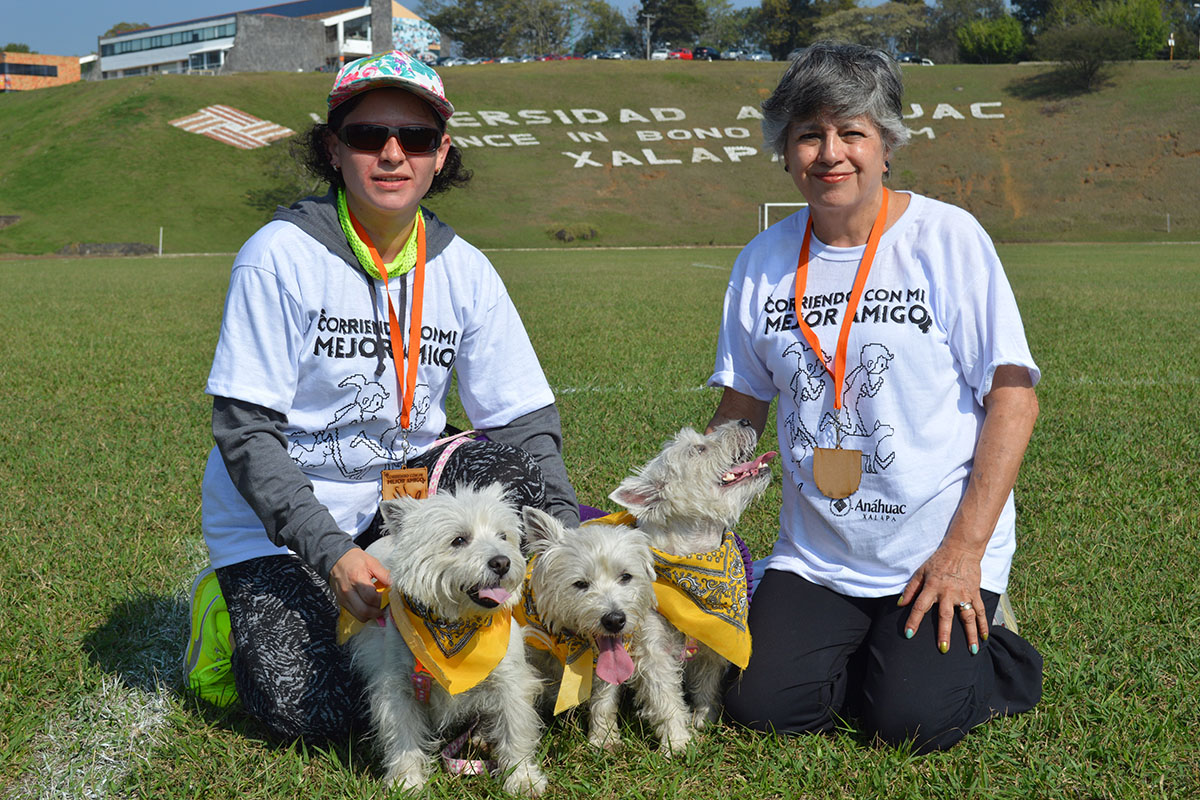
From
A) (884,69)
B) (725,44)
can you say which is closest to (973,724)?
(884,69)

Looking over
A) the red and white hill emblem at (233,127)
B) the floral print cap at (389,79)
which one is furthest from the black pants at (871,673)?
the red and white hill emblem at (233,127)

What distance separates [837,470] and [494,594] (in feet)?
4.57

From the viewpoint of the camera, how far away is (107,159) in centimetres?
5409

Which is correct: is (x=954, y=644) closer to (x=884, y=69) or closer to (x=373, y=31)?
(x=884, y=69)

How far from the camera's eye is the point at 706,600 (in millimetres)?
3375

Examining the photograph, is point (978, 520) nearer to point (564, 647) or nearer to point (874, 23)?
point (564, 647)

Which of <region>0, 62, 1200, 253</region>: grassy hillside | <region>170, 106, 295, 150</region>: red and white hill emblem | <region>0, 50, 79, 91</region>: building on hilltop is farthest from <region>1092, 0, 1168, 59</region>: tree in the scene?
<region>0, 50, 79, 91</region>: building on hilltop

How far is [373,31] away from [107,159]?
5341 centimetres

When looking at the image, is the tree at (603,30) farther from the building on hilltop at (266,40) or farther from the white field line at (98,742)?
the white field line at (98,742)

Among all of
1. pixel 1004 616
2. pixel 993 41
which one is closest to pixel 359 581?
pixel 1004 616

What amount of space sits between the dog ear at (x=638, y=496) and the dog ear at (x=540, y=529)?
375 millimetres

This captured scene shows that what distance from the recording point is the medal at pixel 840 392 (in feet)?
11.5

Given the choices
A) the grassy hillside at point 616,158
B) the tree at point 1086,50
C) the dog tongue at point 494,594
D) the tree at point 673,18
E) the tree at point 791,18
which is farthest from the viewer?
the tree at point 673,18

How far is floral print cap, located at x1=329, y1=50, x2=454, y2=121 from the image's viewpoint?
3.26 metres
